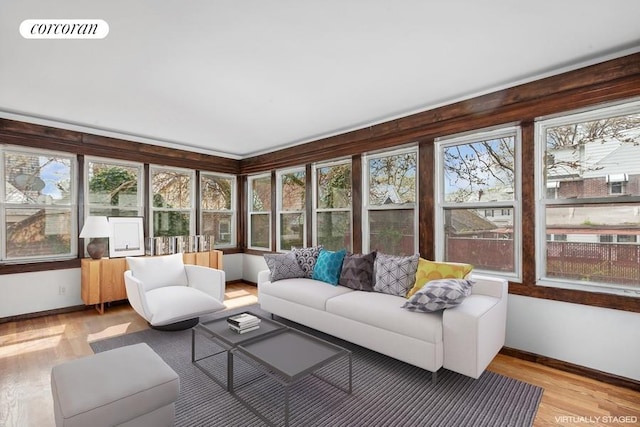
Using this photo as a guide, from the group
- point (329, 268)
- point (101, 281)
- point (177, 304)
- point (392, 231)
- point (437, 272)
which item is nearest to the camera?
point (437, 272)

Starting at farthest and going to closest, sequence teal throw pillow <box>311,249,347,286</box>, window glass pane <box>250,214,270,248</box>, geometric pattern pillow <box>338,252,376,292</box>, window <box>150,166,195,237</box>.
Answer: window glass pane <box>250,214,270,248</box>
window <box>150,166,195,237</box>
teal throw pillow <box>311,249,347,286</box>
geometric pattern pillow <box>338,252,376,292</box>

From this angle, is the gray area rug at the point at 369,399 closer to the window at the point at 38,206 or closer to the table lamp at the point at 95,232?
the table lamp at the point at 95,232

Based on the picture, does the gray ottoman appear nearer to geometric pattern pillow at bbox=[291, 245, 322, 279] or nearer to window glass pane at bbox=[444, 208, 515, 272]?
geometric pattern pillow at bbox=[291, 245, 322, 279]

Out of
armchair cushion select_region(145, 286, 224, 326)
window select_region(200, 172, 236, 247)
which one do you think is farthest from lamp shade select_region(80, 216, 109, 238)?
window select_region(200, 172, 236, 247)

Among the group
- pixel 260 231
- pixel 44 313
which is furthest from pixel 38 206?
pixel 260 231

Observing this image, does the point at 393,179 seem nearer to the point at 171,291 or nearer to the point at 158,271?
the point at 171,291

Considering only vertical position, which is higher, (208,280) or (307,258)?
(307,258)

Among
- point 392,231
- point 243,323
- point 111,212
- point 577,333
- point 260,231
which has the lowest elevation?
point 577,333

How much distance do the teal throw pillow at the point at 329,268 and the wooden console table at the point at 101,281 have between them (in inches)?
109

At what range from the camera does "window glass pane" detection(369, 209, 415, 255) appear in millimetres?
3926

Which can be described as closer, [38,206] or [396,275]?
[396,275]

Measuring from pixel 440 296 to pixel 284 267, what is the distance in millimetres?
2115

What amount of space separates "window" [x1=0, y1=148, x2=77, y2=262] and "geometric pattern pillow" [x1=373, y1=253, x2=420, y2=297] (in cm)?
428

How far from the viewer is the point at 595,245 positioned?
8.81ft
